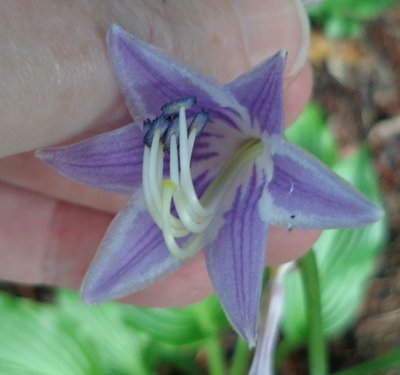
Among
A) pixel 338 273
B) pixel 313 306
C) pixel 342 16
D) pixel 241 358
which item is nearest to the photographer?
pixel 313 306

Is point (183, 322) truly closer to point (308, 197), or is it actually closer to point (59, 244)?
point (59, 244)

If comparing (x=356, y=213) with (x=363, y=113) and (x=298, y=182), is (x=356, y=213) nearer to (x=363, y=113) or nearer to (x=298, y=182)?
(x=298, y=182)

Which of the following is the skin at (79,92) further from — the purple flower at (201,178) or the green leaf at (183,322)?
the green leaf at (183,322)

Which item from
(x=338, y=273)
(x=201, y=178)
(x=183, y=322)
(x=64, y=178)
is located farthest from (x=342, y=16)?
(x=201, y=178)

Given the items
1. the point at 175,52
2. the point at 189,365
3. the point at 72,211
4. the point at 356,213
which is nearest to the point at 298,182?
the point at 356,213

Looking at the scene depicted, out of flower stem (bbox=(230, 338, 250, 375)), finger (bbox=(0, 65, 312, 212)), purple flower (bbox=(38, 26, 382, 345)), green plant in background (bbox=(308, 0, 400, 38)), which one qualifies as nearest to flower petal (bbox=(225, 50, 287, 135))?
purple flower (bbox=(38, 26, 382, 345))

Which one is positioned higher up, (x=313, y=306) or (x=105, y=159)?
(x=105, y=159)

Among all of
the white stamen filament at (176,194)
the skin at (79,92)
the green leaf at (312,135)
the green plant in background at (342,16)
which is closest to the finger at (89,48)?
the skin at (79,92)
